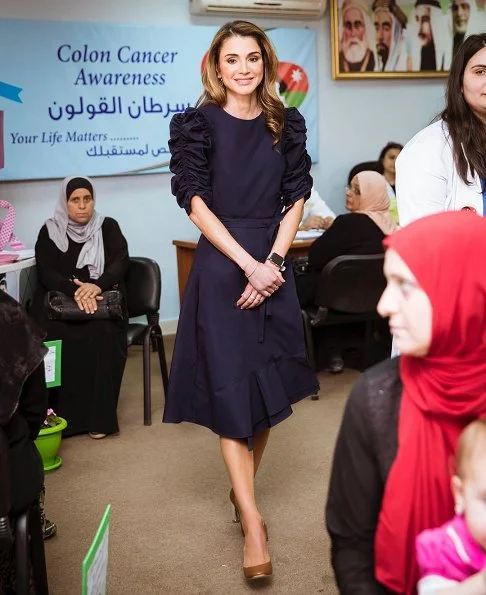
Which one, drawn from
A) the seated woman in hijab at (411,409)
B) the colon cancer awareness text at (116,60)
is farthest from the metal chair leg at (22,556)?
the colon cancer awareness text at (116,60)

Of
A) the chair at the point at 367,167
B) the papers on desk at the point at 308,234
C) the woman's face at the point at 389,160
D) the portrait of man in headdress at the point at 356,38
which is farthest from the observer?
the portrait of man in headdress at the point at 356,38

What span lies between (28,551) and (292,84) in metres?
4.65

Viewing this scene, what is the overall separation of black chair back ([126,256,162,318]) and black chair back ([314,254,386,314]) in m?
0.80

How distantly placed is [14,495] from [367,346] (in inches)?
116

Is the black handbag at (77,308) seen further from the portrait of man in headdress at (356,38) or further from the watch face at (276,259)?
the portrait of man in headdress at (356,38)

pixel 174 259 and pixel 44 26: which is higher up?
pixel 44 26

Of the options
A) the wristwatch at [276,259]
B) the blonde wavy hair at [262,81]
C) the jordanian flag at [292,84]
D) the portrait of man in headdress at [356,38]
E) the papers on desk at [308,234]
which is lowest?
the wristwatch at [276,259]

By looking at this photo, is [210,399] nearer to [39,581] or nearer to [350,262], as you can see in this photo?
[39,581]

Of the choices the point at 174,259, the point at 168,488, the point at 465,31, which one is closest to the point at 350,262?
the point at 168,488

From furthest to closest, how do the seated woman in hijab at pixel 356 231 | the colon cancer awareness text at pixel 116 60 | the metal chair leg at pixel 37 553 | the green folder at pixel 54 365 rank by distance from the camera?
the colon cancer awareness text at pixel 116 60
the seated woman in hijab at pixel 356 231
the green folder at pixel 54 365
the metal chair leg at pixel 37 553

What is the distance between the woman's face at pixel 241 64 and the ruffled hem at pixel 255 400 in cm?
81

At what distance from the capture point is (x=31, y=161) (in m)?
4.96

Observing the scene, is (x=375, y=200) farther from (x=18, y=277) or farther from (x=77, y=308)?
(x=18, y=277)

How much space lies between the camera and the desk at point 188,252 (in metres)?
4.35
